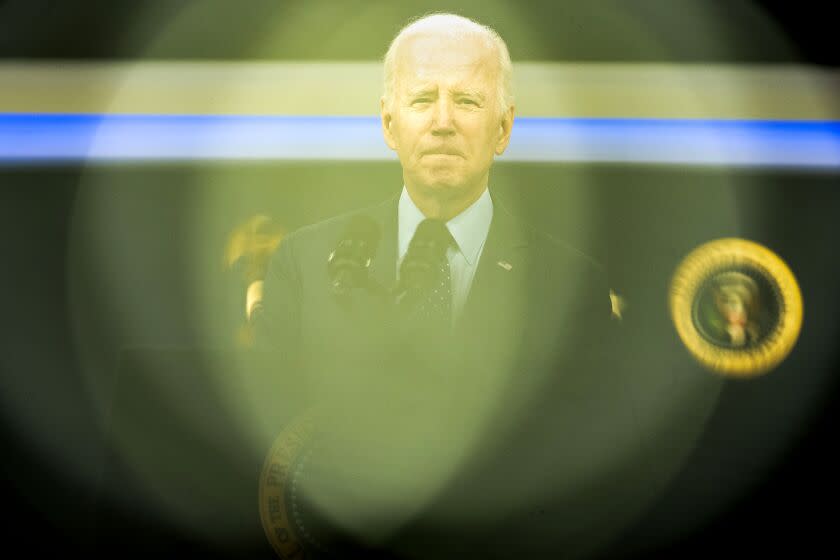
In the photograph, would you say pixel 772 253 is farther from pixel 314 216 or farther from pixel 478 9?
pixel 314 216

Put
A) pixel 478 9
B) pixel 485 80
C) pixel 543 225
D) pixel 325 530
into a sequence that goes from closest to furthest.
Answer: pixel 325 530, pixel 485 80, pixel 478 9, pixel 543 225

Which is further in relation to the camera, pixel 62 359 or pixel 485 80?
pixel 62 359

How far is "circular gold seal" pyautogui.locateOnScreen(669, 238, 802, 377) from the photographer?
1883 mm

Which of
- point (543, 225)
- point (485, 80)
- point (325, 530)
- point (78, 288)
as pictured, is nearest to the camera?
point (325, 530)

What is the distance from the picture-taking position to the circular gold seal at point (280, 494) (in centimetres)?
85

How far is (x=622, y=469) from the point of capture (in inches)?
35.4

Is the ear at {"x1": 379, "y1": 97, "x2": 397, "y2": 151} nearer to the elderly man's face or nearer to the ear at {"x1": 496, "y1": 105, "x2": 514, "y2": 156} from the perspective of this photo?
the elderly man's face

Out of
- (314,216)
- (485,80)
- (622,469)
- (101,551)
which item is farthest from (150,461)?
(314,216)

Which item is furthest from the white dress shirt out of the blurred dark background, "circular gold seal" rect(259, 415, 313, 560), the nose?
the blurred dark background

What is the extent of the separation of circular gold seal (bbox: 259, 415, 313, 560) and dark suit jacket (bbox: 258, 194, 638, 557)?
0.26ft

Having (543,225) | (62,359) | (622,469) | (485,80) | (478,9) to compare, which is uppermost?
(478,9)

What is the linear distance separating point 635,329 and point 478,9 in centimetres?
112

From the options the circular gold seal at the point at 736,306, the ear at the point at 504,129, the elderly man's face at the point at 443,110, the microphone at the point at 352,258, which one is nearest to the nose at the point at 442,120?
the elderly man's face at the point at 443,110

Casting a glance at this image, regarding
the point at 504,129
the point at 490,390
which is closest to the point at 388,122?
the point at 504,129
